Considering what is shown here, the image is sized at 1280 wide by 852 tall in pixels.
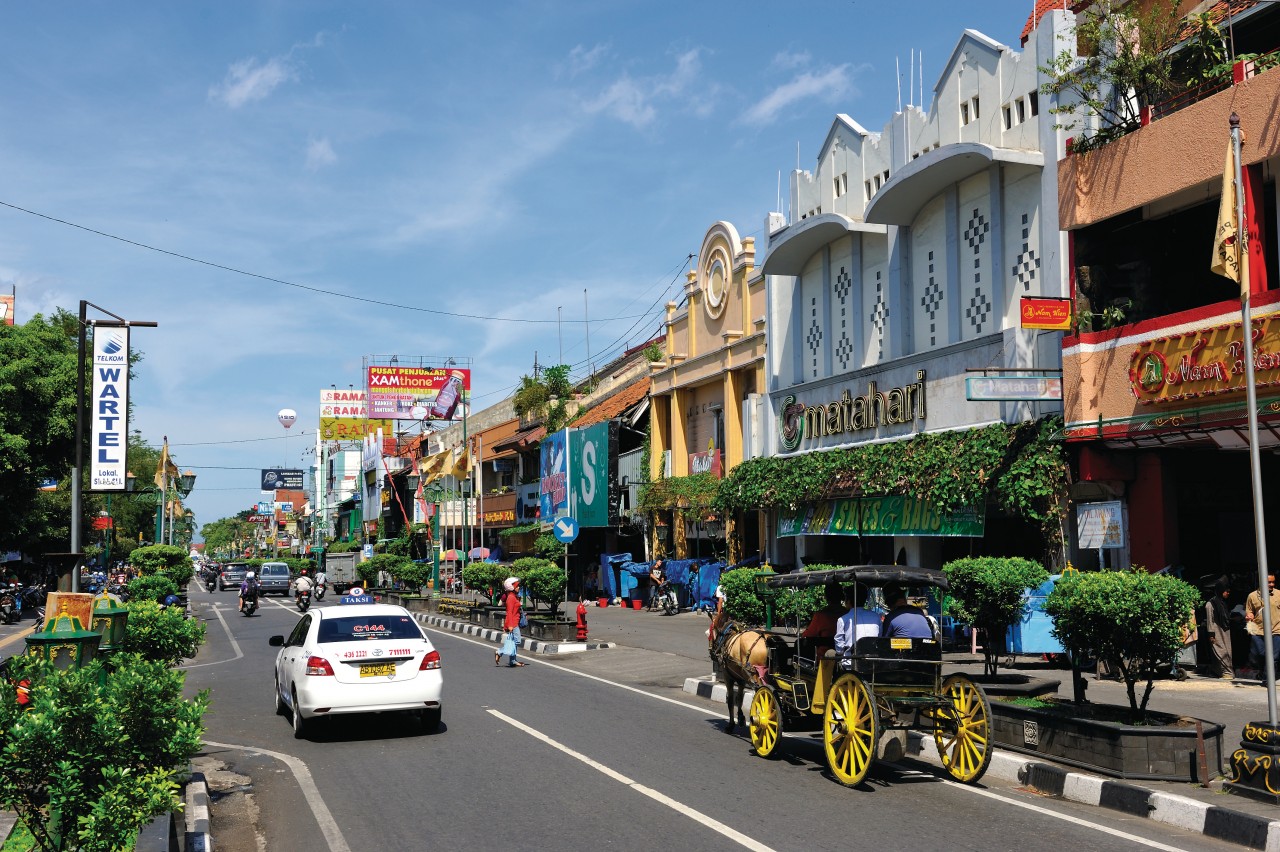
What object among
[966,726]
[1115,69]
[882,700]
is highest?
[1115,69]

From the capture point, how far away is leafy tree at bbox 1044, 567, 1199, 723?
941cm

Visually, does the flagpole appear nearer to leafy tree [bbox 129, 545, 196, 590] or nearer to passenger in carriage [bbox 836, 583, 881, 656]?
passenger in carriage [bbox 836, 583, 881, 656]

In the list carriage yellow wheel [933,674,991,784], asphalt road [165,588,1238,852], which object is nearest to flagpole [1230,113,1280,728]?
asphalt road [165,588,1238,852]

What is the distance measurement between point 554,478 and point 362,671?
34.0 meters

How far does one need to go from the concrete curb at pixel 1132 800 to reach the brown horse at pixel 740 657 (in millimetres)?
1847

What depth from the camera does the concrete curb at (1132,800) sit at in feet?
25.2

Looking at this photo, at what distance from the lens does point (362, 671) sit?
12.3m

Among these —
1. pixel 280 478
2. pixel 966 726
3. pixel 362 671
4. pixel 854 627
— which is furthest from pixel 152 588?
pixel 280 478

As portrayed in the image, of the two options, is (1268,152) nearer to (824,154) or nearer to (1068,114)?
(1068,114)

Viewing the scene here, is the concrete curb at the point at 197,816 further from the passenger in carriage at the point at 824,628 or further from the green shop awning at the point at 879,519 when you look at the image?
the green shop awning at the point at 879,519

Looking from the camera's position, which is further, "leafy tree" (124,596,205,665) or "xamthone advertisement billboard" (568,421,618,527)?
"xamthone advertisement billboard" (568,421,618,527)

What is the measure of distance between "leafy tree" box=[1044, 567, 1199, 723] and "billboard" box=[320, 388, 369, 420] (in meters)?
92.9

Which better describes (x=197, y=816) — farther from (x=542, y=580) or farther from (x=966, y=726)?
(x=542, y=580)

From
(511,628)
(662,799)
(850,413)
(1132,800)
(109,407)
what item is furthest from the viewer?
(850,413)
